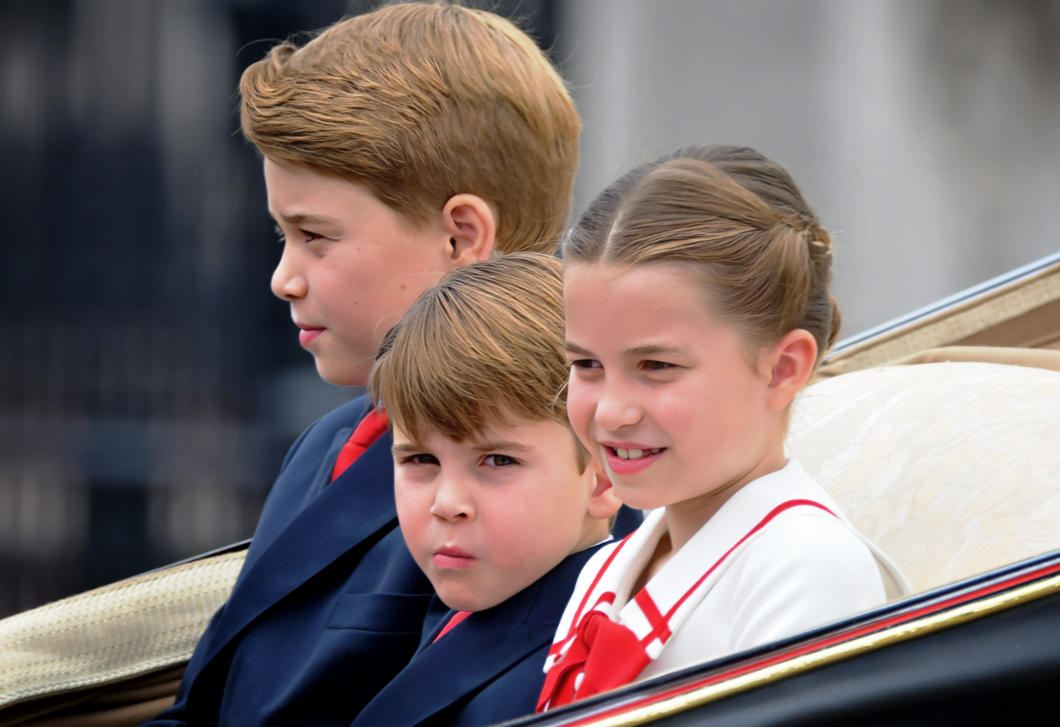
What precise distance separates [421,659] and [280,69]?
588mm

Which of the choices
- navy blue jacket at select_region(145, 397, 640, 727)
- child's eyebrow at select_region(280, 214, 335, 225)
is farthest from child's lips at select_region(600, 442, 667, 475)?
child's eyebrow at select_region(280, 214, 335, 225)

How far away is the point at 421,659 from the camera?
92cm

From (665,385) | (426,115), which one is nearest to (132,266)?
(426,115)

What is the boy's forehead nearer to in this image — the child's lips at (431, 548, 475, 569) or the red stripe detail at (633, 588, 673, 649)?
Result: the child's lips at (431, 548, 475, 569)

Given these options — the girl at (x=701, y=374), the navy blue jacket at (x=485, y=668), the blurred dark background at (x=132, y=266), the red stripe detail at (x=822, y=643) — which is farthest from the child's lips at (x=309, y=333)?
the blurred dark background at (x=132, y=266)

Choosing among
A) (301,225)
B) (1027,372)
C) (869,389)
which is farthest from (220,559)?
(1027,372)

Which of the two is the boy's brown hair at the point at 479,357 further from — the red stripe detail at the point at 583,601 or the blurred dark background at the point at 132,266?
the blurred dark background at the point at 132,266

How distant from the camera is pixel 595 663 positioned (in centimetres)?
72

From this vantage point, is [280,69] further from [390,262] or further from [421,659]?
[421,659]

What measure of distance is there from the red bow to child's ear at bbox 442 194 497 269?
0.47m

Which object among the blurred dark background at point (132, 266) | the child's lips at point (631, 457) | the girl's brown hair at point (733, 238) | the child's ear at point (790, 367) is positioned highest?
the girl's brown hair at point (733, 238)

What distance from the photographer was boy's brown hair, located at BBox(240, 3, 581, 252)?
3.52 ft

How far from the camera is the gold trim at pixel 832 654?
644mm

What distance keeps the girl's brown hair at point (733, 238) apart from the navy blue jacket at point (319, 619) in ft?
1.44
